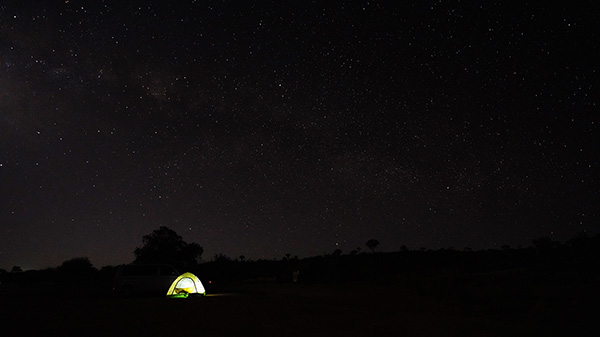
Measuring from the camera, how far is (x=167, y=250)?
50.9 meters

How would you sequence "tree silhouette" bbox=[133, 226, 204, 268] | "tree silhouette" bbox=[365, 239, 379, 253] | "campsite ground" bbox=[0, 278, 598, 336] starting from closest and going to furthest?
"campsite ground" bbox=[0, 278, 598, 336] < "tree silhouette" bbox=[133, 226, 204, 268] < "tree silhouette" bbox=[365, 239, 379, 253]

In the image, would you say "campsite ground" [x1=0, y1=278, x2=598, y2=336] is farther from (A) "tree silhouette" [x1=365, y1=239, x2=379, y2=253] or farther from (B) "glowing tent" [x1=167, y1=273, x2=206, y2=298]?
(A) "tree silhouette" [x1=365, y1=239, x2=379, y2=253]

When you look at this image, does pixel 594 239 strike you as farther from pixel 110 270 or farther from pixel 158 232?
pixel 110 270

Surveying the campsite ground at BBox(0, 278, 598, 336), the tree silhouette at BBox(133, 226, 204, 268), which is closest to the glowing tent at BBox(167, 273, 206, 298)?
the campsite ground at BBox(0, 278, 598, 336)

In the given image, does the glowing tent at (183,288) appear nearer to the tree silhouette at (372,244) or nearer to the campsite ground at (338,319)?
the campsite ground at (338,319)

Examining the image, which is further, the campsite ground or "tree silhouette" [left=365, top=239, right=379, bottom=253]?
"tree silhouette" [left=365, top=239, right=379, bottom=253]

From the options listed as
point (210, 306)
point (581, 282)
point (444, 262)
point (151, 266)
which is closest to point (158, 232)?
point (151, 266)

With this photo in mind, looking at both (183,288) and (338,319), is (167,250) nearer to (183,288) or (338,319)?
(183,288)

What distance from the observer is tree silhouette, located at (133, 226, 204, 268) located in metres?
49.7

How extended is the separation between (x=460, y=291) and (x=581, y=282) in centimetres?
730

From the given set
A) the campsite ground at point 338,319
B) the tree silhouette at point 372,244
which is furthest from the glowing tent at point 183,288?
the tree silhouette at point 372,244

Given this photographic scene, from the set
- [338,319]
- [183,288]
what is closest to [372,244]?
[183,288]

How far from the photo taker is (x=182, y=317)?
12.7 m

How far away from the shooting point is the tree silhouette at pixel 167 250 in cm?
4966
